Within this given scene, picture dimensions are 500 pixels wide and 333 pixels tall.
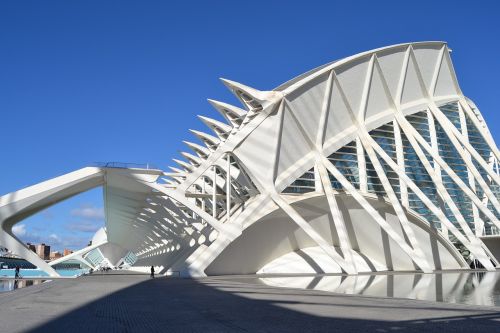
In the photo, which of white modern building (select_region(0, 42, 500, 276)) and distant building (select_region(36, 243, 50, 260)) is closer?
white modern building (select_region(0, 42, 500, 276))

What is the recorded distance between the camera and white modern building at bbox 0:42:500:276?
22844 millimetres

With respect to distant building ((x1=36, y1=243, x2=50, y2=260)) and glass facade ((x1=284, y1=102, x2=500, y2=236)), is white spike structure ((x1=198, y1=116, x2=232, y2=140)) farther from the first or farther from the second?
distant building ((x1=36, y1=243, x2=50, y2=260))

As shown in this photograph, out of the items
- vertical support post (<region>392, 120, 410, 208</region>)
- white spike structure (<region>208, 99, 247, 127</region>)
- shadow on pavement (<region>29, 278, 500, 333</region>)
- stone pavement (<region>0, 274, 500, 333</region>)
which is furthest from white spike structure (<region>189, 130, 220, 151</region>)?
shadow on pavement (<region>29, 278, 500, 333</region>)

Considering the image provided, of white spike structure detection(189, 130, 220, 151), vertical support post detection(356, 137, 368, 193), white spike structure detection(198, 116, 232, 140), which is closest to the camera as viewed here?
vertical support post detection(356, 137, 368, 193)

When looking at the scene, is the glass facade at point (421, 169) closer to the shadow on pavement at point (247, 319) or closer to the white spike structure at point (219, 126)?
the white spike structure at point (219, 126)

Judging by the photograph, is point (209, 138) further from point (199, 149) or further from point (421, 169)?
point (421, 169)

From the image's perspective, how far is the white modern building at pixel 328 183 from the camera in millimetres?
22844

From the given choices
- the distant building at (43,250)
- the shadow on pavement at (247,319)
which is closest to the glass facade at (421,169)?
the shadow on pavement at (247,319)

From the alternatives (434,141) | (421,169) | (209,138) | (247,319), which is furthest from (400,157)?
(247,319)

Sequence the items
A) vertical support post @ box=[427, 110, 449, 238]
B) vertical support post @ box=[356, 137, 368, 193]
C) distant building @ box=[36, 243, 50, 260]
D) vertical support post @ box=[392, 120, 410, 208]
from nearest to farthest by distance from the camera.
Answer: vertical support post @ box=[356, 137, 368, 193] → vertical support post @ box=[392, 120, 410, 208] → vertical support post @ box=[427, 110, 449, 238] → distant building @ box=[36, 243, 50, 260]

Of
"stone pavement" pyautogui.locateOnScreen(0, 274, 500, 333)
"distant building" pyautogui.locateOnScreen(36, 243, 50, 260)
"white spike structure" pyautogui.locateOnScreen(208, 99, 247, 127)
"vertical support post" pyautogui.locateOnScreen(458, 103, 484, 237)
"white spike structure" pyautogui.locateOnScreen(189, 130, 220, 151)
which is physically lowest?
"stone pavement" pyautogui.locateOnScreen(0, 274, 500, 333)

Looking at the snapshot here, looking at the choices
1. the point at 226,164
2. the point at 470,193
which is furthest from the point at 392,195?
the point at 226,164

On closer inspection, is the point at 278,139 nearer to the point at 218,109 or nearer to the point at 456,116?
the point at 218,109

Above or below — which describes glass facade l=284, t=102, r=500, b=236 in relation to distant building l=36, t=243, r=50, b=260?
above
